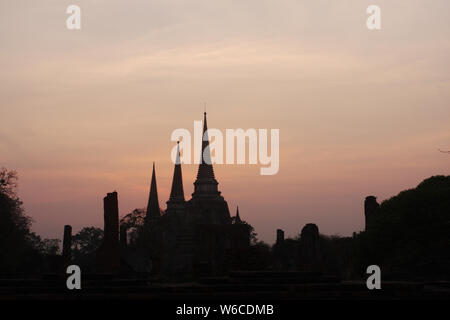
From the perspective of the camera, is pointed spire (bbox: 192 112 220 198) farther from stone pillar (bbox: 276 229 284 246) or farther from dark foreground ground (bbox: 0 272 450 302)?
dark foreground ground (bbox: 0 272 450 302)

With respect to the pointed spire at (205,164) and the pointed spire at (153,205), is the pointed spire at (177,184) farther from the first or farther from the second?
the pointed spire at (205,164)

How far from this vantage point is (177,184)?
396ft

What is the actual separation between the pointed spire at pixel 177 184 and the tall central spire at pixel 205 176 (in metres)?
5.58

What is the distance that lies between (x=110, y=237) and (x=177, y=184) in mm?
84969

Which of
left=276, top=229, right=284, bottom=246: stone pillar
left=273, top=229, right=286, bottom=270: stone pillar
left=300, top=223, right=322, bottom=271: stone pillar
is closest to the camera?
left=300, top=223, right=322, bottom=271: stone pillar

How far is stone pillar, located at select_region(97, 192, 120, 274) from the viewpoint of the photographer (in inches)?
1403

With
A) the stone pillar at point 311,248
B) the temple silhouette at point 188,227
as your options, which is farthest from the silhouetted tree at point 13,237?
the stone pillar at point 311,248

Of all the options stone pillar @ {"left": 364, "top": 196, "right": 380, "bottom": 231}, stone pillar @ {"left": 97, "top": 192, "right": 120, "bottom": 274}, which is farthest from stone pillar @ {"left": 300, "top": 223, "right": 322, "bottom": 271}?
stone pillar @ {"left": 364, "top": 196, "right": 380, "bottom": 231}

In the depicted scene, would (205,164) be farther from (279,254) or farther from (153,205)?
(279,254)

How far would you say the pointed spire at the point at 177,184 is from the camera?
11956 centimetres

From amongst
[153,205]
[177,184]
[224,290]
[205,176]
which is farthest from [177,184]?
[224,290]

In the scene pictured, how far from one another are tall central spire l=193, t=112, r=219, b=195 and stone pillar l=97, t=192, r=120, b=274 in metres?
77.2
